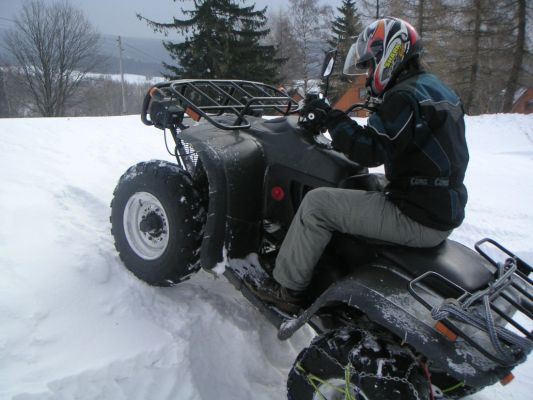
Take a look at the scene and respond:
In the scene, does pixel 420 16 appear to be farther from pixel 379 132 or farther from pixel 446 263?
pixel 446 263

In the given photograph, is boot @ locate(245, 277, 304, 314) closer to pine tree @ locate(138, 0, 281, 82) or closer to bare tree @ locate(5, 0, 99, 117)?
pine tree @ locate(138, 0, 281, 82)

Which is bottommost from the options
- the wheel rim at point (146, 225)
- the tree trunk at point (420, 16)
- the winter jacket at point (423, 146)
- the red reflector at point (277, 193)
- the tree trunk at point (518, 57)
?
the wheel rim at point (146, 225)

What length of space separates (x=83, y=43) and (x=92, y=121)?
3327cm

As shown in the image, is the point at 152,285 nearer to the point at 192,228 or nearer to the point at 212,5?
the point at 192,228

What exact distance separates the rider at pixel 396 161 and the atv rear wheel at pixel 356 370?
1.68 feet

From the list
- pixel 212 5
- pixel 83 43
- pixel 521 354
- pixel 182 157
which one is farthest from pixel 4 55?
pixel 521 354

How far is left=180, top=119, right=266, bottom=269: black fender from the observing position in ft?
9.12

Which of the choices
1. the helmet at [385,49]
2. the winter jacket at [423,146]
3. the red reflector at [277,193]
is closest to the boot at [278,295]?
the red reflector at [277,193]

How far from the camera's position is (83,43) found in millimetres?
37250

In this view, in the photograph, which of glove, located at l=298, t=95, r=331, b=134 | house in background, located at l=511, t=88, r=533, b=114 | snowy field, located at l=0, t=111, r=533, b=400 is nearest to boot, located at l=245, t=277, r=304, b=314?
snowy field, located at l=0, t=111, r=533, b=400

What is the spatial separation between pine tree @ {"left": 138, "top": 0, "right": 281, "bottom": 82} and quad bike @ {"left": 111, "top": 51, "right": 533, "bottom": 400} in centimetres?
2282

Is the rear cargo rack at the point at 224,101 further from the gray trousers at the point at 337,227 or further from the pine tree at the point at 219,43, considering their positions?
the pine tree at the point at 219,43

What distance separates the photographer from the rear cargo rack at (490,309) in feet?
5.88

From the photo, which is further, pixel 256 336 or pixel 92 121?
pixel 92 121
